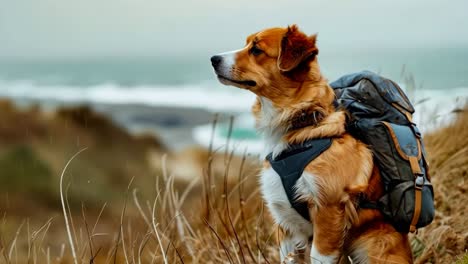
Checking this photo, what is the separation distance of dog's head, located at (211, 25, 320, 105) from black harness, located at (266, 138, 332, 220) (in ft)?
1.24

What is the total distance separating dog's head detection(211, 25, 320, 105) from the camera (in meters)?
3.71

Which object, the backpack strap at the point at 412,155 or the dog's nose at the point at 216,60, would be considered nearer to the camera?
the backpack strap at the point at 412,155

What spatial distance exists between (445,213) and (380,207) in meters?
1.95

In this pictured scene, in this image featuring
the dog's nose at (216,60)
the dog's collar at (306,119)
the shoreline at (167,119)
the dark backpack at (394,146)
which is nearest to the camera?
the dark backpack at (394,146)

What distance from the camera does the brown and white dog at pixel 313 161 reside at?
11.3 feet

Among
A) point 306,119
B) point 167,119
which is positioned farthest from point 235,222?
point 167,119

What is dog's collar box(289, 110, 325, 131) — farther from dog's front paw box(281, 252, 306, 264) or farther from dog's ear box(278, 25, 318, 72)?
dog's front paw box(281, 252, 306, 264)

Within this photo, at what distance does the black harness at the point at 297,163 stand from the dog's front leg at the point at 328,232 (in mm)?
119

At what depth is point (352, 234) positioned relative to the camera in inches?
141

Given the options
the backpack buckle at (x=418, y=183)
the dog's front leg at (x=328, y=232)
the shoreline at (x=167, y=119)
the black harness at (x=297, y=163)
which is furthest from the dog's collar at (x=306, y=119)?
the shoreline at (x=167, y=119)

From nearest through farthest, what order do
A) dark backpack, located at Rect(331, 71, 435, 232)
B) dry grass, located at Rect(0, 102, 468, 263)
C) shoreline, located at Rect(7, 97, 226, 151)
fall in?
dark backpack, located at Rect(331, 71, 435, 232) → dry grass, located at Rect(0, 102, 468, 263) → shoreline, located at Rect(7, 97, 226, 151)

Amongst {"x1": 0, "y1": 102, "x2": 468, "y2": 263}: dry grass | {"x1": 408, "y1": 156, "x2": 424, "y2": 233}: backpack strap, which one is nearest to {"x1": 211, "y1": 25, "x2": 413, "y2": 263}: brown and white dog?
{"x1": 408, "y1": 156, "x2": 424, "y2": 233}: backpack strap

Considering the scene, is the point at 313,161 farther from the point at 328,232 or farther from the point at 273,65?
the point at 273,65

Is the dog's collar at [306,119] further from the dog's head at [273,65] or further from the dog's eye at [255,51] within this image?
the dog's eye at [255,51]
